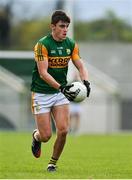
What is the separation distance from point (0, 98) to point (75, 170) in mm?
20904

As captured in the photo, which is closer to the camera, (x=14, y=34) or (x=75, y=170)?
(x=75, y=170)

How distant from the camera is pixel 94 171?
1230 cm

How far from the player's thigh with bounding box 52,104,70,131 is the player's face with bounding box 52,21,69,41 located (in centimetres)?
99

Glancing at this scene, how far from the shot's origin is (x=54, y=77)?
12094 mm

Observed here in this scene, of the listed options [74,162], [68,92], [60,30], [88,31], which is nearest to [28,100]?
[88,31]

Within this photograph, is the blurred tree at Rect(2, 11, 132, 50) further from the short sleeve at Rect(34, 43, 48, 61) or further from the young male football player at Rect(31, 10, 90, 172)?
the short sleeve at Rect(34, 43, 48, 61)

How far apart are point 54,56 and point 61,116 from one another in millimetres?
858

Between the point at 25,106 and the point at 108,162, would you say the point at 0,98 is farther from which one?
the point at 108,162

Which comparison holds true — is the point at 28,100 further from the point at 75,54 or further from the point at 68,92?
the point at 68,92

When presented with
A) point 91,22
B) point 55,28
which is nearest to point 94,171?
point 55,28

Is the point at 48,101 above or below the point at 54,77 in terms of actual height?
below

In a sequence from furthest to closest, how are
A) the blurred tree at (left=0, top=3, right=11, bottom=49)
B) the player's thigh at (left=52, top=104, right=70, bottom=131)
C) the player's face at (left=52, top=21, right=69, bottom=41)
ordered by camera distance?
the blurred tree at (left=0, top=3, right=11, bottom=49)
the player's thigh at (left=52, top=104, right=70, bottom=131)
the player's face at (left=52, top=21, right=69, bottom=41)

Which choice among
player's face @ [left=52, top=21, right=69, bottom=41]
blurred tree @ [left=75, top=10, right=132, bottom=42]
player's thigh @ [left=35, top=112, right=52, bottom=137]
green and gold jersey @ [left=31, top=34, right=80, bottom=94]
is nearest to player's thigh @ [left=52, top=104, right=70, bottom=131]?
player's thigh @ [left=35, top=112, right=52, bottom=137]

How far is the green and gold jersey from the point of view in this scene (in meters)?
12.0
